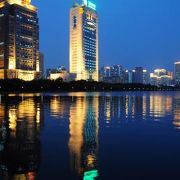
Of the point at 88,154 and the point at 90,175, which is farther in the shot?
the point at 88,154

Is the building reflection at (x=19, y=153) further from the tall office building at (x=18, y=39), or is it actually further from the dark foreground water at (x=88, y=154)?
the tall office building at (x=18, y=39)

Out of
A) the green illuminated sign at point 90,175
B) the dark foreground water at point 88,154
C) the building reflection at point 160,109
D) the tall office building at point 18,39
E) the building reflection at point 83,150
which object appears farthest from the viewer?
the tall office building at point 18,39

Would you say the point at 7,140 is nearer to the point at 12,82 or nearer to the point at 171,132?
the point at 171,132

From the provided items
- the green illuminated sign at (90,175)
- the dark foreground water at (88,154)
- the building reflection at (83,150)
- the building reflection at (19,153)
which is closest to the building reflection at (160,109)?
the dark foreground water at (88,154)

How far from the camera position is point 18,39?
186m

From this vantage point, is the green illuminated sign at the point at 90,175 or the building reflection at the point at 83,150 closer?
the green illuminated sign at the point at 90,175

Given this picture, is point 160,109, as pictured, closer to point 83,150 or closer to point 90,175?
point 83,150

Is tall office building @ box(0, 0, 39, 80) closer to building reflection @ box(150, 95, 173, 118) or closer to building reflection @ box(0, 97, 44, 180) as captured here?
building reflection @ box(150, 95, 173, 118)

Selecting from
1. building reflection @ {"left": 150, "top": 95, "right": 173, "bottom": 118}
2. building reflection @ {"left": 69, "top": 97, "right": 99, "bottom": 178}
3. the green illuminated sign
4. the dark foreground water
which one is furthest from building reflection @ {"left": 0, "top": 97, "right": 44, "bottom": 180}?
building reflection @ {"left": 150, "top": 95, "right": 173, "bottom": 118}

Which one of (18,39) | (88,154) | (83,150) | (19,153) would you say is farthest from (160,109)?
(18,39)

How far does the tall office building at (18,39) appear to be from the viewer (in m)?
183

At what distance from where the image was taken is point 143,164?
11000 mm

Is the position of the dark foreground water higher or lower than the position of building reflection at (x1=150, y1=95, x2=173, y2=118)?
higher

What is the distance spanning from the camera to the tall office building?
7195 inches
